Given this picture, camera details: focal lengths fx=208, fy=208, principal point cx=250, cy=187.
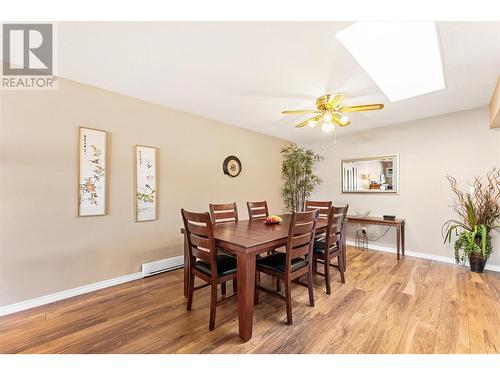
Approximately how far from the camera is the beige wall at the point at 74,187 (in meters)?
1.96

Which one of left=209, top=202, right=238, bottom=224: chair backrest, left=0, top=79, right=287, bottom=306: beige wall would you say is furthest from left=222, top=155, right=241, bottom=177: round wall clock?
left=209, top=202, right=238, bottom=224: chair backrest

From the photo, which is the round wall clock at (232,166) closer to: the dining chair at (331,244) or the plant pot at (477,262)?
the dining chair at (331,244)

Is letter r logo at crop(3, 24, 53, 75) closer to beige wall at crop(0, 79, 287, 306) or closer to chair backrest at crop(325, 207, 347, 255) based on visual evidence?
beige wall at crop(0, 79, 287, 306)

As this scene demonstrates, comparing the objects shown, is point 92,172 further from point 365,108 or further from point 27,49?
point 365,108

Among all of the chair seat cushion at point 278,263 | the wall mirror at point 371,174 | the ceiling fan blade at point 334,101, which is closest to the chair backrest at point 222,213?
the chair seat cushion at point 278,263

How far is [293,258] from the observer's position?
75.2 inches

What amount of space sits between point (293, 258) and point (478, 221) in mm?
→ 2963

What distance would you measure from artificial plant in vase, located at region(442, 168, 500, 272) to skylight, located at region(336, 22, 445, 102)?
5.68 feet

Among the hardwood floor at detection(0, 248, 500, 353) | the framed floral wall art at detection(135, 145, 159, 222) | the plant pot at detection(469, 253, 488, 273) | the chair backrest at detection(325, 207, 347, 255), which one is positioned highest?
the framed floral wall art at detection(135, 145, 159, 222)

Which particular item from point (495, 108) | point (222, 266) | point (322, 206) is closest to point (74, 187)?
point (222, 266)

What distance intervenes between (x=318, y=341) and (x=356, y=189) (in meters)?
3.41

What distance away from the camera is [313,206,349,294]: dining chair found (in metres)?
2.28
